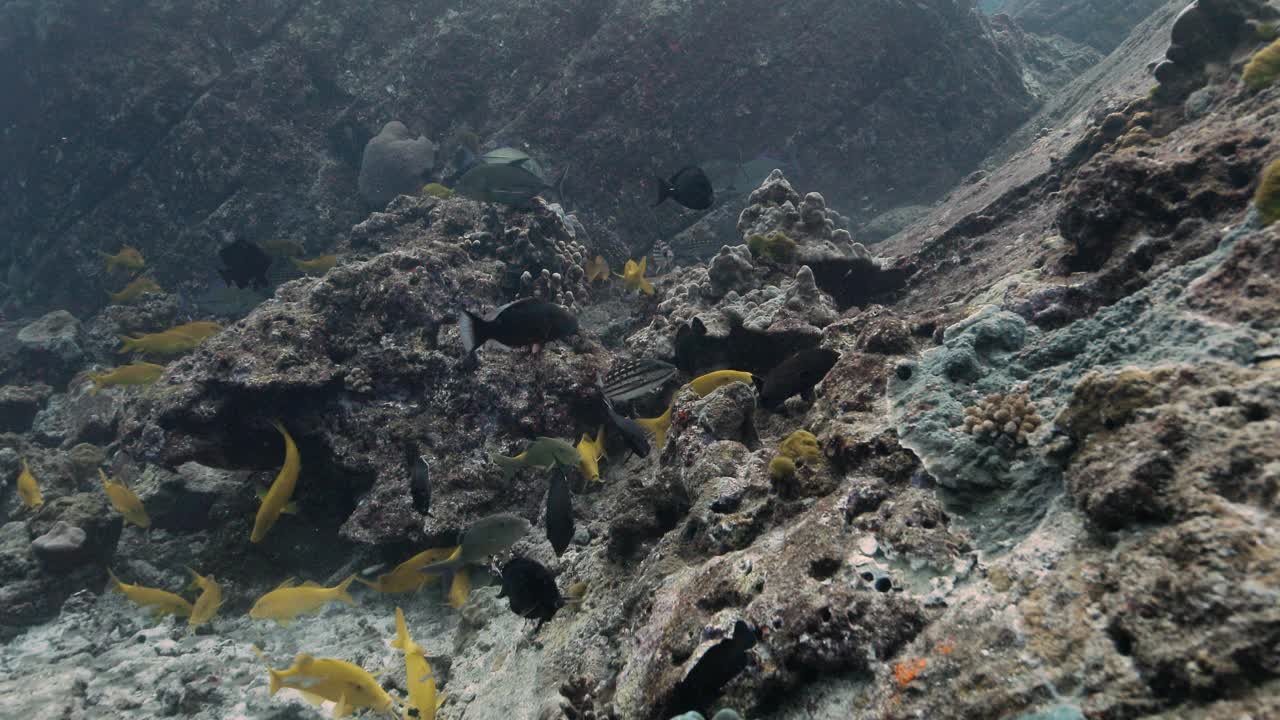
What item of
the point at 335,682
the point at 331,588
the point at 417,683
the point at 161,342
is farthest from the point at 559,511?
the point at 161,342

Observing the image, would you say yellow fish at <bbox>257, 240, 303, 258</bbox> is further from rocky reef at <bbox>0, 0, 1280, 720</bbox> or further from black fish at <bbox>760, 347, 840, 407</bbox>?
black fish at <bbox>760, 347, 840, 407</bbox>

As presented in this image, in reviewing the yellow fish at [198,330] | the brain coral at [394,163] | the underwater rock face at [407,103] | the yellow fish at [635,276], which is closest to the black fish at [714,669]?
the yellow fish at [635,276]

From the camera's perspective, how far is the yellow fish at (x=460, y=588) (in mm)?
4282

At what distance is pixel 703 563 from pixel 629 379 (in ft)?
5.56

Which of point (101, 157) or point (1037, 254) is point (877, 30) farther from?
point (101, 157)

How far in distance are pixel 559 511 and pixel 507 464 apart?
1.12 meters

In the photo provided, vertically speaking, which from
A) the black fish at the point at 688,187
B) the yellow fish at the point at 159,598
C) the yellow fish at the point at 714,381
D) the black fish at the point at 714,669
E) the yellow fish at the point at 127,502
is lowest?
the black fish at the point at 714,669

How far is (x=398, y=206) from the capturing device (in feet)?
29.0

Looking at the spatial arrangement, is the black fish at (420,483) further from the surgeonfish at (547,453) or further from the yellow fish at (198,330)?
the yellow fish at (198,330)

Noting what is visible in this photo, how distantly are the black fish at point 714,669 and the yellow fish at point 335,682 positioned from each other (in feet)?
6.25

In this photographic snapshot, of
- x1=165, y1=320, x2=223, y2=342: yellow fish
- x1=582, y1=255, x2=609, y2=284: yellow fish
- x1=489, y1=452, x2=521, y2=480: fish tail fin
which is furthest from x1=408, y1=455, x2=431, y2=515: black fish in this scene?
x1=582, y1=255, x2=609, y2=284: yellow fish

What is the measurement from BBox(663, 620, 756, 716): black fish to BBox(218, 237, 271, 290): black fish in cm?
633

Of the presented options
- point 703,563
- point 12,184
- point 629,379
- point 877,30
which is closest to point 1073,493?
point 703,563

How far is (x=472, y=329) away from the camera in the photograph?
2930 millimetres
